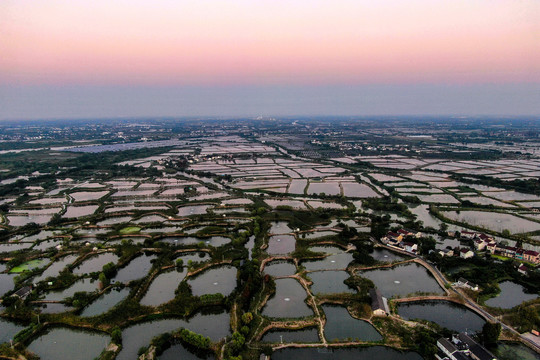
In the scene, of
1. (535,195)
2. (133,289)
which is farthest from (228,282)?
(535,195)

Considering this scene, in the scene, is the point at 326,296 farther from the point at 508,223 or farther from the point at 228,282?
the point at 508,223

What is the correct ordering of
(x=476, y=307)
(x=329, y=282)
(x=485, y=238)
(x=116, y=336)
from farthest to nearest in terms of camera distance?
(x=485, y=238) → (x=329, y=282) → (x=476, y=307) → (x=116, y=336)

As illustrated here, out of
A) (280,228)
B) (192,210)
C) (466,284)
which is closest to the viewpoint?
(466,284)

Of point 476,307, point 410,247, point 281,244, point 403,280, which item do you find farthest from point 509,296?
point 281,244

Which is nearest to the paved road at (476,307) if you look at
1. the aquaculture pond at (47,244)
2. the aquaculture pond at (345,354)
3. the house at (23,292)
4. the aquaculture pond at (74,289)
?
the aquaculture pond at (345,354)

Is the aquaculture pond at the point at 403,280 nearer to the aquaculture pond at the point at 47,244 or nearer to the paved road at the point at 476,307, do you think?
the paved road at the point at 476,307

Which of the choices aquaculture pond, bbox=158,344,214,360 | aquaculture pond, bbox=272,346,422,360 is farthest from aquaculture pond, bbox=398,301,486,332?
aquaculture pond, bbox=158,344,214,360

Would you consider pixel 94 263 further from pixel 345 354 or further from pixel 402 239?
pixel 402 239
